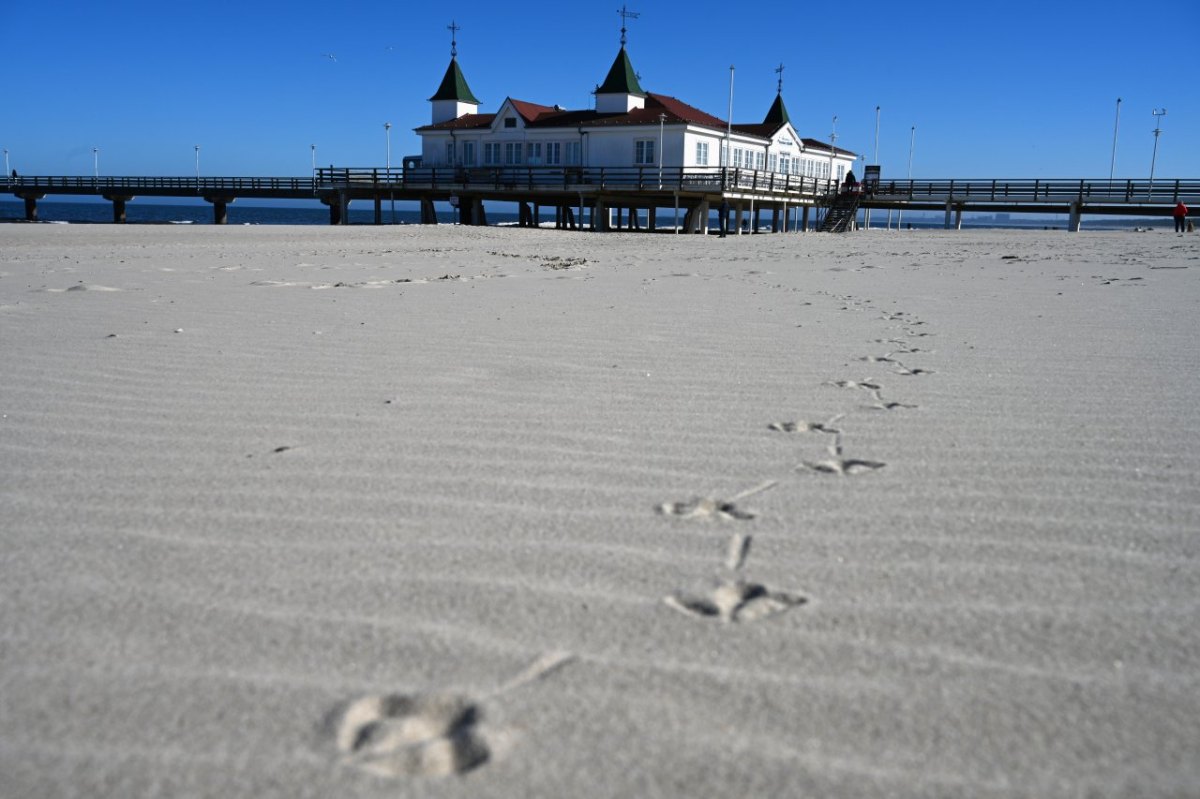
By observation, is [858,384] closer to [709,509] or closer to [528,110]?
[709,509]

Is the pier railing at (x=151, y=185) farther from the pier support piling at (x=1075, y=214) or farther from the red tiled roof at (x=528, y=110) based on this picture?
the pier support piling at (x=1075, y=214)

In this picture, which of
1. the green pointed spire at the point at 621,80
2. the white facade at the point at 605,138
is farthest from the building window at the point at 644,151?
the green pointed spire at the point at 621,80

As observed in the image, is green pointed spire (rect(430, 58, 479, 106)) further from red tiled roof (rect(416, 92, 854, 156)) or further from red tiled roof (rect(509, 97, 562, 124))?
red tiled roof (rect(509, 97, 562, 124))

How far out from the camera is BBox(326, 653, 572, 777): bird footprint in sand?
1384 millimetres

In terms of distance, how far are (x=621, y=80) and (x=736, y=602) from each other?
36752mm

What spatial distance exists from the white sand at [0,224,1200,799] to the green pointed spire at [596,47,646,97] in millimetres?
33541

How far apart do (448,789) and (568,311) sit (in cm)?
559

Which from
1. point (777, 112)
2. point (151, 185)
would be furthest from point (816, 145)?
point (151, 185)

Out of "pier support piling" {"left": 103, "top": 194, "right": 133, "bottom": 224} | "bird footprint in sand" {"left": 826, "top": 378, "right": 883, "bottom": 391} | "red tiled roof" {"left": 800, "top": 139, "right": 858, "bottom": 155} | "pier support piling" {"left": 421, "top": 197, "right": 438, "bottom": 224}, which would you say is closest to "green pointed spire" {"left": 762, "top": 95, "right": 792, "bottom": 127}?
"red tiled roof" {"left": 800, "top": 139, "right": 858, "bottom": 155}

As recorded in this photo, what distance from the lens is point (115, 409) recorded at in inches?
140

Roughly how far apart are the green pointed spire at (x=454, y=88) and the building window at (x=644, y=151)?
35.0 feet

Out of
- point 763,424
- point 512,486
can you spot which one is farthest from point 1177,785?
point 763,424

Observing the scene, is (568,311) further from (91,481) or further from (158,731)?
(158,731)

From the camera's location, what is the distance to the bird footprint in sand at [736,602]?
1857 mm
